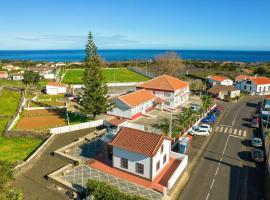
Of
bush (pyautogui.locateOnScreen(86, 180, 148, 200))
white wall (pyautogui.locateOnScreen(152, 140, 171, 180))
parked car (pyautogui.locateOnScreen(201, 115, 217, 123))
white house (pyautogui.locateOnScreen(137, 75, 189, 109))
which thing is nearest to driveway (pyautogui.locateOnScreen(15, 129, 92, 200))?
bush (pyautogui.locateOnScreen(86, 180, 148, 200))

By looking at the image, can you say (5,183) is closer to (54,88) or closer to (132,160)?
(132,160)

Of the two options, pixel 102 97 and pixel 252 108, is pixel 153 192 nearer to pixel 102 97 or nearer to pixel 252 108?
pixel 102 97

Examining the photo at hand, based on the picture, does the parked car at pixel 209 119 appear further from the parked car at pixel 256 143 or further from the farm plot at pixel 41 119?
the farm plot at pixel 41 119

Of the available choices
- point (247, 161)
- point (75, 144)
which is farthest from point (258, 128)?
point (75, 144)

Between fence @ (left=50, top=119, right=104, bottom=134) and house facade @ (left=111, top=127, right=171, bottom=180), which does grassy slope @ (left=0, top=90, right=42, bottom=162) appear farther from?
house facade @ (left=111, top=127, right=171, bottom=180)

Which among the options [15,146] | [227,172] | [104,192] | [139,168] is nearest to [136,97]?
[15,146]

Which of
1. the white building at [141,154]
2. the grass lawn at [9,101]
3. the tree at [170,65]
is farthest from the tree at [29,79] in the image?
the white building at [141,154]
